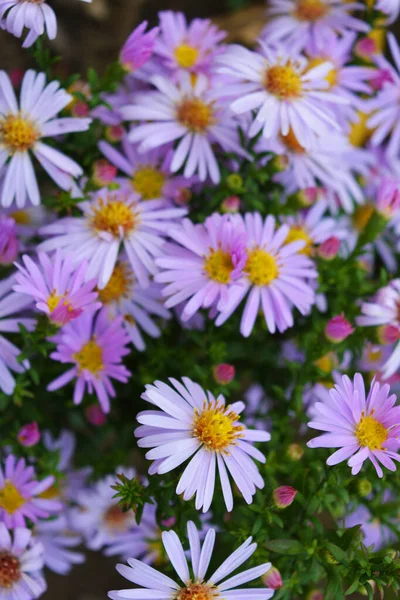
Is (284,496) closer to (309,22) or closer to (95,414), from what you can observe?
(95,414)

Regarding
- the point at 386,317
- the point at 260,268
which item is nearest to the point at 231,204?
the point at 260,268

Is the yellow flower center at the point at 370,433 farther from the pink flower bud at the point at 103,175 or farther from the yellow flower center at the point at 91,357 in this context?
the pink flower bud at the point at 103,175

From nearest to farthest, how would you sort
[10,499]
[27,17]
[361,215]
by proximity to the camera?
1. [27,17]
2. [10,499]
3. [361,215]

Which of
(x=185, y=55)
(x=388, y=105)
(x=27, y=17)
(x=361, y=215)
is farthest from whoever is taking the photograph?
(x=361, y=215)

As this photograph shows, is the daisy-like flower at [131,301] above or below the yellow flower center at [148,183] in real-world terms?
below

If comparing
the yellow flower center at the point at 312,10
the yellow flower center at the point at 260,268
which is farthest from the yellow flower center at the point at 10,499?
the yellow flower center at the point at 312,10

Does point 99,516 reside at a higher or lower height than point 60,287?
lower

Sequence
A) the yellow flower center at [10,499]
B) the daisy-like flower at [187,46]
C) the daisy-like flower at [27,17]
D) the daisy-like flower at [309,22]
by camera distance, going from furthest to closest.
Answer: the daisy-like flower at [309,22], the daisy-like flower at [187,46], the yellow flower center at [10,499], the daisy-like flower at [27,17]
